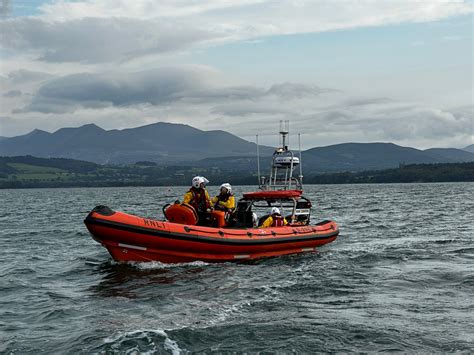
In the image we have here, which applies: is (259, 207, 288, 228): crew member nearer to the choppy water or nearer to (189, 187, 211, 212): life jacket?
the choppy water

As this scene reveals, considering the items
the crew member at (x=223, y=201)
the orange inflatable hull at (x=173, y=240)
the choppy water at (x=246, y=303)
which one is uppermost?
the crew member at (x=223, y=201)

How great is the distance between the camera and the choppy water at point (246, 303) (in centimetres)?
907

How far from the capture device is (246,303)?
11688 mm

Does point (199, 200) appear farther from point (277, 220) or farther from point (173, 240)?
point (277, 220)

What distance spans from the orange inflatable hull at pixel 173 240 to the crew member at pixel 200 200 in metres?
1.23

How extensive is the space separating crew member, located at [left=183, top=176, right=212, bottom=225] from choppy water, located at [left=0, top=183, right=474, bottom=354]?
1.93 metres

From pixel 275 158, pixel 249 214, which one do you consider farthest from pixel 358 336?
pixel 275 158

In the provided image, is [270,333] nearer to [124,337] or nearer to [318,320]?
[318,320]

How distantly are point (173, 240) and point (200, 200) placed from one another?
7.32 ft

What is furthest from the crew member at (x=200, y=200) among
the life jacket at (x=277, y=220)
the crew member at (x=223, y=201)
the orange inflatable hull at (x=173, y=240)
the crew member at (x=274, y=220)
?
the life jacket at (x=277, y=220)

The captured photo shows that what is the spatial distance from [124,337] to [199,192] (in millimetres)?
8698

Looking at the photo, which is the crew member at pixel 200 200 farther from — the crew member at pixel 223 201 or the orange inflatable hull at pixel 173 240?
the orange inflatable hull at pixel 173 240

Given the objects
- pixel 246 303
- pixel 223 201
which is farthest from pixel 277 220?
pixel 246 303

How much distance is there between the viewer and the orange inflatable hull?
50.0 ft
